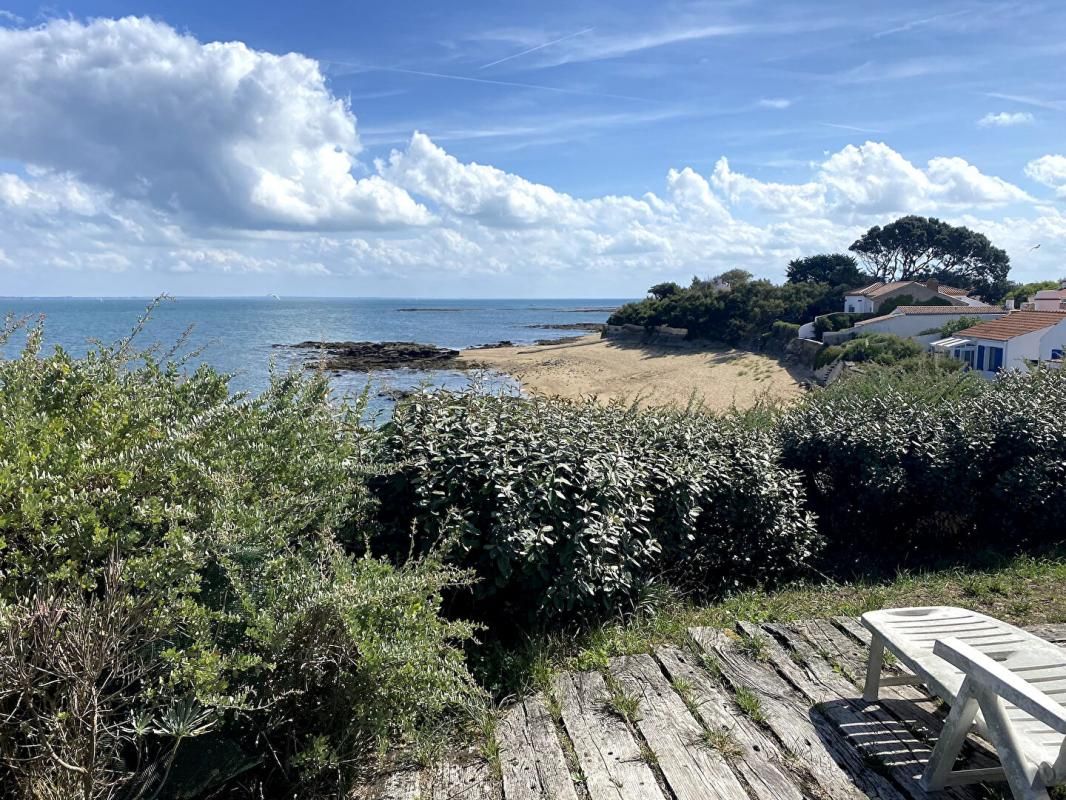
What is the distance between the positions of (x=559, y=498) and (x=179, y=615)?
2133 millimetres

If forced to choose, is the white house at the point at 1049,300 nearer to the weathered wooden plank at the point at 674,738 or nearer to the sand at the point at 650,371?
the sand at the point at 650,371

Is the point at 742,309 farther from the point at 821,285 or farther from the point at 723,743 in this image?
the point at 723,743

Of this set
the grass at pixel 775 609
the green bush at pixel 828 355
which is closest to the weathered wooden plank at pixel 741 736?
the grass at pixel 775 609

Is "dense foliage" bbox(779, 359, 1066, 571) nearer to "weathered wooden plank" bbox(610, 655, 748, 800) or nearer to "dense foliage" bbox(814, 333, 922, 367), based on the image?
"weathered wooden plank" bbox(610, 655, 748, 800)

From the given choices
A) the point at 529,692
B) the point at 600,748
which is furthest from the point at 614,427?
the point at 600,748

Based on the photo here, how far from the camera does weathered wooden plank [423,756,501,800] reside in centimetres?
282

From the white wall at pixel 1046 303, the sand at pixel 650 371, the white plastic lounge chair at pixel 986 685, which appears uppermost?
the white wall at pixel 1046 303

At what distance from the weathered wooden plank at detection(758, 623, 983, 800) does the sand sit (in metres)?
26.6

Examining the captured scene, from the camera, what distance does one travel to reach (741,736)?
126 inches

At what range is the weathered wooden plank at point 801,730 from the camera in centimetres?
288

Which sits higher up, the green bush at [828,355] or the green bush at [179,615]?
the green bush at [179,615]

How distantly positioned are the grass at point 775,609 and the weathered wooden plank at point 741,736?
0.60ft

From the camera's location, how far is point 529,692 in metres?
3.57

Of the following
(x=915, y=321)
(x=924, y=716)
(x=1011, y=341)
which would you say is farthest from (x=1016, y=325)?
(x=924, y=716)
